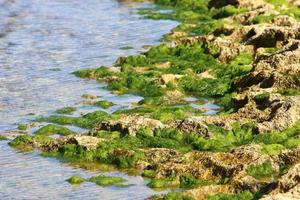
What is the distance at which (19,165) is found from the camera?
24016mm

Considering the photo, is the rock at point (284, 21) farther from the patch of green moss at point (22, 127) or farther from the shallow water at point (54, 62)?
the patch of green moss at point (22, 127)

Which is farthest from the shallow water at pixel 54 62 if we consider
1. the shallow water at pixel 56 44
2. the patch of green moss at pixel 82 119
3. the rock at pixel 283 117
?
the rock at pixel 283 117

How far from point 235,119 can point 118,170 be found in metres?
4.86

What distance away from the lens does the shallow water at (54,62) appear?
22375 millimetres

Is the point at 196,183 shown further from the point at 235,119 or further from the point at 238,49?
the point at 238,49

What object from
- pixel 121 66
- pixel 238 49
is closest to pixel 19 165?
pixel 121 66

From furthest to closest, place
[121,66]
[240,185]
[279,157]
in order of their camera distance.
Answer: [121,66] → [279,157] → [240,185]

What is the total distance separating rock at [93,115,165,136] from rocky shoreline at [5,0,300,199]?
32mm

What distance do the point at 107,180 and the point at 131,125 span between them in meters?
3.81

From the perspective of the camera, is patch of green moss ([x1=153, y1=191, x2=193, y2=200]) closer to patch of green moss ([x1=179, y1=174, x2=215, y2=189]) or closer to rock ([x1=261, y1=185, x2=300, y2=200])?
patch of green moss ([x1=179, y1=174, x2=215, y2=189])

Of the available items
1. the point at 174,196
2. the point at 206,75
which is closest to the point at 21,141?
the point at 174,196

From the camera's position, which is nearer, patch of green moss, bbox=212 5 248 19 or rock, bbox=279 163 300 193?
rock, bbox=279 163 300 193

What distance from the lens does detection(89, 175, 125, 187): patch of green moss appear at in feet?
73.5

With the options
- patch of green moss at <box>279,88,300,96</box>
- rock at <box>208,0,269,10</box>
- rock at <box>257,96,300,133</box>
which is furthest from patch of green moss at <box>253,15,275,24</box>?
rock at <box>257,96,300,133</box>
